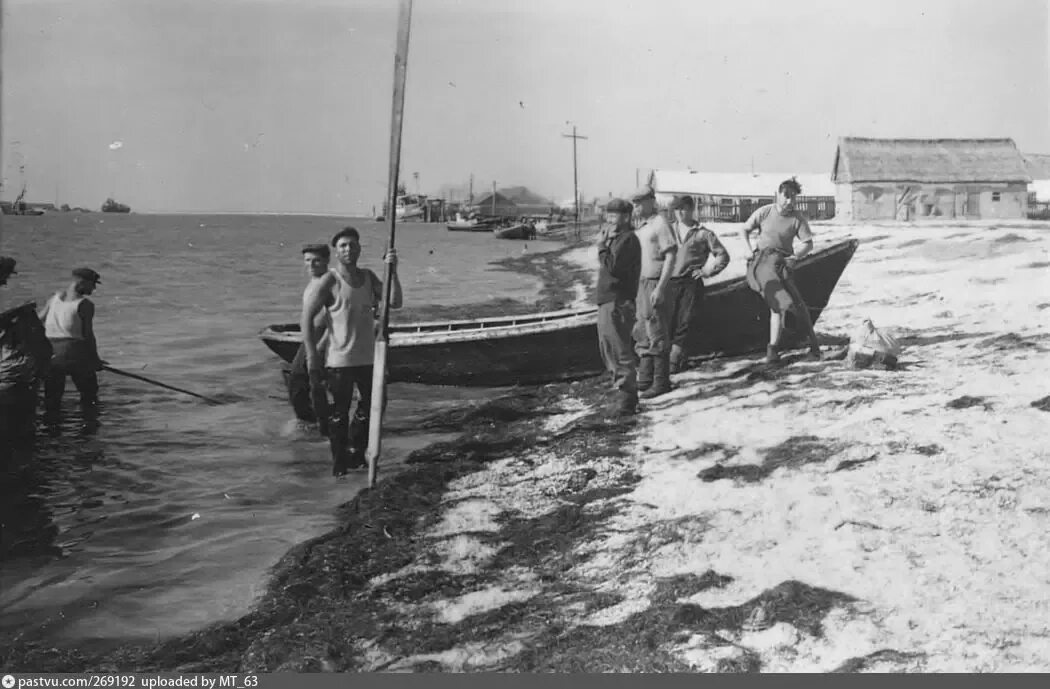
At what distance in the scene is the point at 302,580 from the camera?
155 inches

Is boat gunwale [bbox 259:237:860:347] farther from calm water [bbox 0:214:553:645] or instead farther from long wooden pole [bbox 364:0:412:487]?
long wooden pole [bbox 364:0:412:487]

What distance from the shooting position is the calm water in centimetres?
405

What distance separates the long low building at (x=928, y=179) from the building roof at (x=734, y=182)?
7.5 inches

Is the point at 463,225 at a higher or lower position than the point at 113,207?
higher

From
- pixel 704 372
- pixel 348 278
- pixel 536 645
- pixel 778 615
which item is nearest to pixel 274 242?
pixel 348 278

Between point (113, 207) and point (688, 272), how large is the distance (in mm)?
4364

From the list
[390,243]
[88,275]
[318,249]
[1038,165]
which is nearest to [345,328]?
[318,249]

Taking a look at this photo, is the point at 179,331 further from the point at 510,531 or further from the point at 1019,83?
the point at 1019,83

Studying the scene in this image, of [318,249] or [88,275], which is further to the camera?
[88,275]

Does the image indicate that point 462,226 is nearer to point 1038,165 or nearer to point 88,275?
point 88,275

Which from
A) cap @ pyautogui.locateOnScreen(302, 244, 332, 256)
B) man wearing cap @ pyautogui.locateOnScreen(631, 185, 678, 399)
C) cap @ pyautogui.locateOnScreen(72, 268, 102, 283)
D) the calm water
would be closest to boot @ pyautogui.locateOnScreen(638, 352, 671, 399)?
man wearing cap @ pyautogui.locateOnScreen(631, 185, 678, 399)

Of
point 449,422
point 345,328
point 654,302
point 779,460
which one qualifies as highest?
point 654,302

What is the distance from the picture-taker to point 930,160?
6.23 m

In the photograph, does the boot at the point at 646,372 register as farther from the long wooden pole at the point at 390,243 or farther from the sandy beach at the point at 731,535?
the long wooden pole at the point at 390,243
